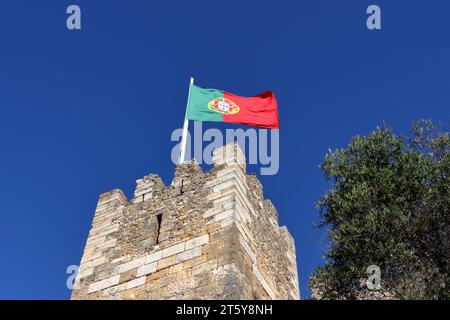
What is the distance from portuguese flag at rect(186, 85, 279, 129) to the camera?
1510 cm

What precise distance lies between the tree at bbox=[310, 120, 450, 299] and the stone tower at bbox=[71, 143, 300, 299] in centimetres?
155

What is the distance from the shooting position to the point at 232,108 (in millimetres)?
15406

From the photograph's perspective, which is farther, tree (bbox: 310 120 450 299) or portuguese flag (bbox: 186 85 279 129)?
portuguese flag (bbox: 186 85 279 129)

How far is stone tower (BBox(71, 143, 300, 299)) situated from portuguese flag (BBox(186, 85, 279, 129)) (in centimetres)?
276

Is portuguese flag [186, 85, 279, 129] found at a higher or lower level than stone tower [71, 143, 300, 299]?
higher

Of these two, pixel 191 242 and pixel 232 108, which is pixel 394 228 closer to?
pixel 191 242

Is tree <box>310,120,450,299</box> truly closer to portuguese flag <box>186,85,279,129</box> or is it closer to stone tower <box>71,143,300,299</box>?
stone tower <box>71,143,300,299</box>

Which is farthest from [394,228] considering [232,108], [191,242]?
[232,108]

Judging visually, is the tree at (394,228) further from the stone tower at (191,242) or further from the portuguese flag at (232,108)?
the portuguese flag at (232,108)

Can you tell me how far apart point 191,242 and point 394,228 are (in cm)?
445

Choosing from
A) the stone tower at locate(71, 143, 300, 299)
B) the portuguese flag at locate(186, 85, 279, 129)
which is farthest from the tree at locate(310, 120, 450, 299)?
the portuguese flag at locate(186, 85, 279, 129)

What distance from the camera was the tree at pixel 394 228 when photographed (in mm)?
10391
